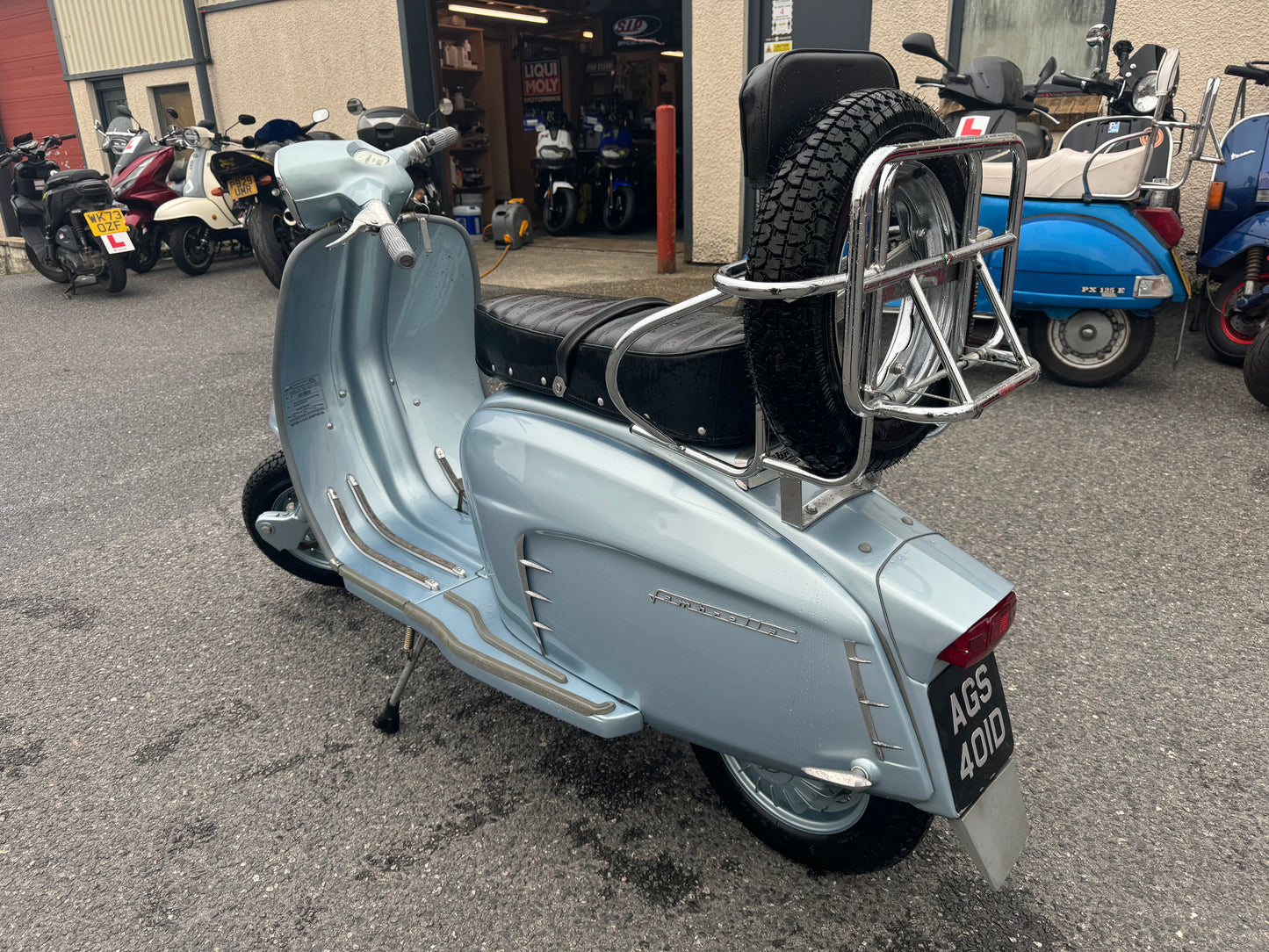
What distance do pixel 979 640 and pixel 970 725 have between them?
0.17 meters

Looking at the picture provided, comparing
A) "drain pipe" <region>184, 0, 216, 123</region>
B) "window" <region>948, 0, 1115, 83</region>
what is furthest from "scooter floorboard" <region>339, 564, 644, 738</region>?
"drain pipe" <region>184, 0, 216, 123</region>

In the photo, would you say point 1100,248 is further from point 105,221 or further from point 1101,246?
point 105,221

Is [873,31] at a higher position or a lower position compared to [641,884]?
higher

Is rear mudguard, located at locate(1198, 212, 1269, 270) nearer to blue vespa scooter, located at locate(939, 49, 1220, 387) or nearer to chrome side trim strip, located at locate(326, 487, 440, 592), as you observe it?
blue vespa scooter, located at locate(939, 49, 1220, 387)

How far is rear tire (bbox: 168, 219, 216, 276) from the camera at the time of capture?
823 centimetres

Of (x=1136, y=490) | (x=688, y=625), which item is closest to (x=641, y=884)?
(x=688, y=625)

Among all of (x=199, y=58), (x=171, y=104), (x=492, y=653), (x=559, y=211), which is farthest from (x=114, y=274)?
(x=492, y=653)

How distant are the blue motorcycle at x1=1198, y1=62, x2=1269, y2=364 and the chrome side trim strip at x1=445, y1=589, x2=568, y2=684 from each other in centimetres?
420

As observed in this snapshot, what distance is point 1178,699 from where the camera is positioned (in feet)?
7.36

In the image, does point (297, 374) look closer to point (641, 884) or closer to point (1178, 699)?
point (641, 884)

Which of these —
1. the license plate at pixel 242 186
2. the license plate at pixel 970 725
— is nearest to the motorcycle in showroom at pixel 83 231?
the license plate at pixel 242 186

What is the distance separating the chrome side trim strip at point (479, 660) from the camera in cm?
178

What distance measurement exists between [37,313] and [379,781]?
6.94 meters

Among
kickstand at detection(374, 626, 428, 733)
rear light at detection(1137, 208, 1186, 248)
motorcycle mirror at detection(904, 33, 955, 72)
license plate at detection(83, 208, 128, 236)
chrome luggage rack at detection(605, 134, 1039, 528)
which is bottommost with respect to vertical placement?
kickstand at detection(374, 626, 428, 733)
